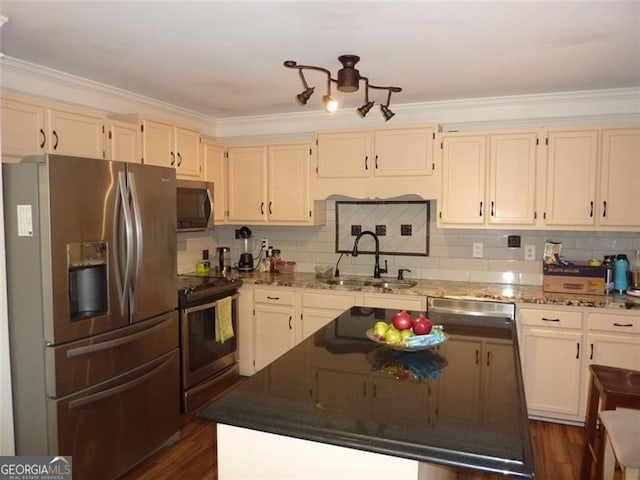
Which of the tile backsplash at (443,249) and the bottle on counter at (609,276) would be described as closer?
the bottle on counter at (609,276)

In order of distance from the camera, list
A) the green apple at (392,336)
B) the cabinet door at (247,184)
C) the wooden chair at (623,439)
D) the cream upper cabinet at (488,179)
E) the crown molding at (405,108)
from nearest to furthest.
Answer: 1. the wooden chair at (623,439)
2. the green apple at (392,336)
3. the crown molding at (405,108)
4. the cream upper cabinet at (488,179)
5. the cabinet door at (247,184)

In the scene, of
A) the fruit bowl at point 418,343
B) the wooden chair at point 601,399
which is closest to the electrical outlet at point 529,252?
the wooden chair at point 601,399

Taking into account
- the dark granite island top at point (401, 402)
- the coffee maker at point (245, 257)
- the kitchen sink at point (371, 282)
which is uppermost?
the coffee maker at point (245, 257)

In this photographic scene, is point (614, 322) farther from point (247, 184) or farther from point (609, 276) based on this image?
point (247, 184)

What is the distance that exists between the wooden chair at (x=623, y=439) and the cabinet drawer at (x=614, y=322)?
91 cm

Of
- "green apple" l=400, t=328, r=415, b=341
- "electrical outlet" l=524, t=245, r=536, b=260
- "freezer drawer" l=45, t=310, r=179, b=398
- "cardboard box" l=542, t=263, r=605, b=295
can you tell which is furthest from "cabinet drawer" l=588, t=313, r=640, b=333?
"freezer drawer" l=45, t=310, r=179, b=398

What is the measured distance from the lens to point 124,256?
2.53 m

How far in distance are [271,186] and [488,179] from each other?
1828mm

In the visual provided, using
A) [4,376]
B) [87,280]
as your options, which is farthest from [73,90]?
[4,376]

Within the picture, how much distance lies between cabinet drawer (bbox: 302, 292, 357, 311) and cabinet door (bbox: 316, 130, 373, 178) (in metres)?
1.00

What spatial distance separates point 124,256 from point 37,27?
120 cm

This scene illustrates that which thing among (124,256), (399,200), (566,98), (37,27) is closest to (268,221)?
(399,200)

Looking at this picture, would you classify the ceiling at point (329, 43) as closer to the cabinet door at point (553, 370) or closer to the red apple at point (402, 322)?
the red apple at point (402, 322)

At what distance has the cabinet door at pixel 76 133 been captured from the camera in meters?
2.68
